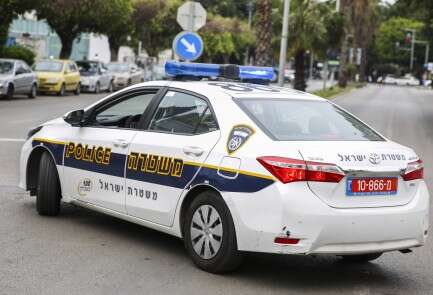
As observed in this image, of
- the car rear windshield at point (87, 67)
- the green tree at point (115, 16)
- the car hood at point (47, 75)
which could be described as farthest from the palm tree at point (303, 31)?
the car hood at point (47, 75)

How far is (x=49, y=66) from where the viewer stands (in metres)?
34.9

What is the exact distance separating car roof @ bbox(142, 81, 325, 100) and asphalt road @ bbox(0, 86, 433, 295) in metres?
1.42

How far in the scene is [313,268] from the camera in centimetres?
664

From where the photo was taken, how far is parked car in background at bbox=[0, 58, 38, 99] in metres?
28.3

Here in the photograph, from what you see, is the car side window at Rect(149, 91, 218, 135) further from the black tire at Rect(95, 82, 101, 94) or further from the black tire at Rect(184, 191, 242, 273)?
the black tire at Rect(95, 82, 101, 94)

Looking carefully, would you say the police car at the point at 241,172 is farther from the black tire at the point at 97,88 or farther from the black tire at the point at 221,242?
the black tire at the point at 97,88

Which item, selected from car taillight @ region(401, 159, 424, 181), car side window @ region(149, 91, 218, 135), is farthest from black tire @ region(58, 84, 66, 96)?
car taillight @ region(401, 159, 424, 181)

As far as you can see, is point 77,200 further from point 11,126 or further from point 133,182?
point 11,126

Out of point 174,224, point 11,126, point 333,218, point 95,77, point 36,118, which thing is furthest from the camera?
point 95,77

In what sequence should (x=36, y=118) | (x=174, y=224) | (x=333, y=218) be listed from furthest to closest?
1. (x=36, y=118)
2. (x=174, y=224)
3. (x=333, y=218)

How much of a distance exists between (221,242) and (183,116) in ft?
4.20

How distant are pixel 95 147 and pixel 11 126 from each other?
11946 mm

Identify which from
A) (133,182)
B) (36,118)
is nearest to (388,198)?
(133,182)

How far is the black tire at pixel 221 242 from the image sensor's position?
233 inches
